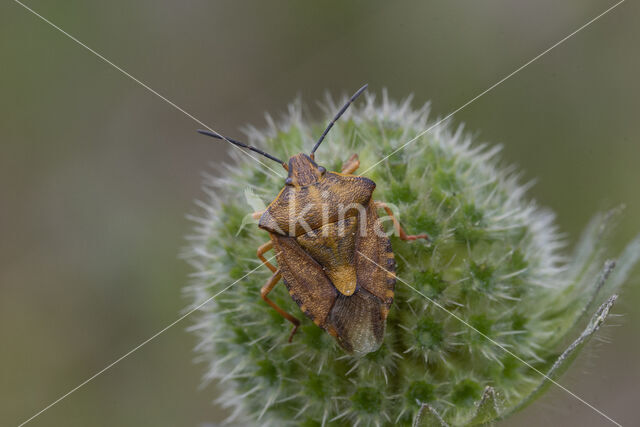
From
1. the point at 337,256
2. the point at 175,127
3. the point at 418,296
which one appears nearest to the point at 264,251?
the point at 337,256

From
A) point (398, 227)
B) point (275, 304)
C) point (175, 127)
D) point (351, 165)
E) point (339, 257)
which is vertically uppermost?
point (175, 127)

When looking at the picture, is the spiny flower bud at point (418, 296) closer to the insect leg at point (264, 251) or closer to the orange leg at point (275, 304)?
the orange leg at point (275, 304)

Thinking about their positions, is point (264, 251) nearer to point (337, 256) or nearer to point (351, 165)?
point (337, 256)

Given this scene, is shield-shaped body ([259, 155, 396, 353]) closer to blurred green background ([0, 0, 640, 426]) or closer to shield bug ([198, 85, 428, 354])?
shield bug ([198, 85, 428, 354])

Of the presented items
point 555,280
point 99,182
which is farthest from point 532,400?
point 99,182

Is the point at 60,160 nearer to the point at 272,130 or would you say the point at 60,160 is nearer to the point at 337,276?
the point at 272,130

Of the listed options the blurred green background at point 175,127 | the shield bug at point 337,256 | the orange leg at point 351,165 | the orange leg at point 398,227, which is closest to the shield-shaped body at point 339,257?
the shield bug at point 337,256
